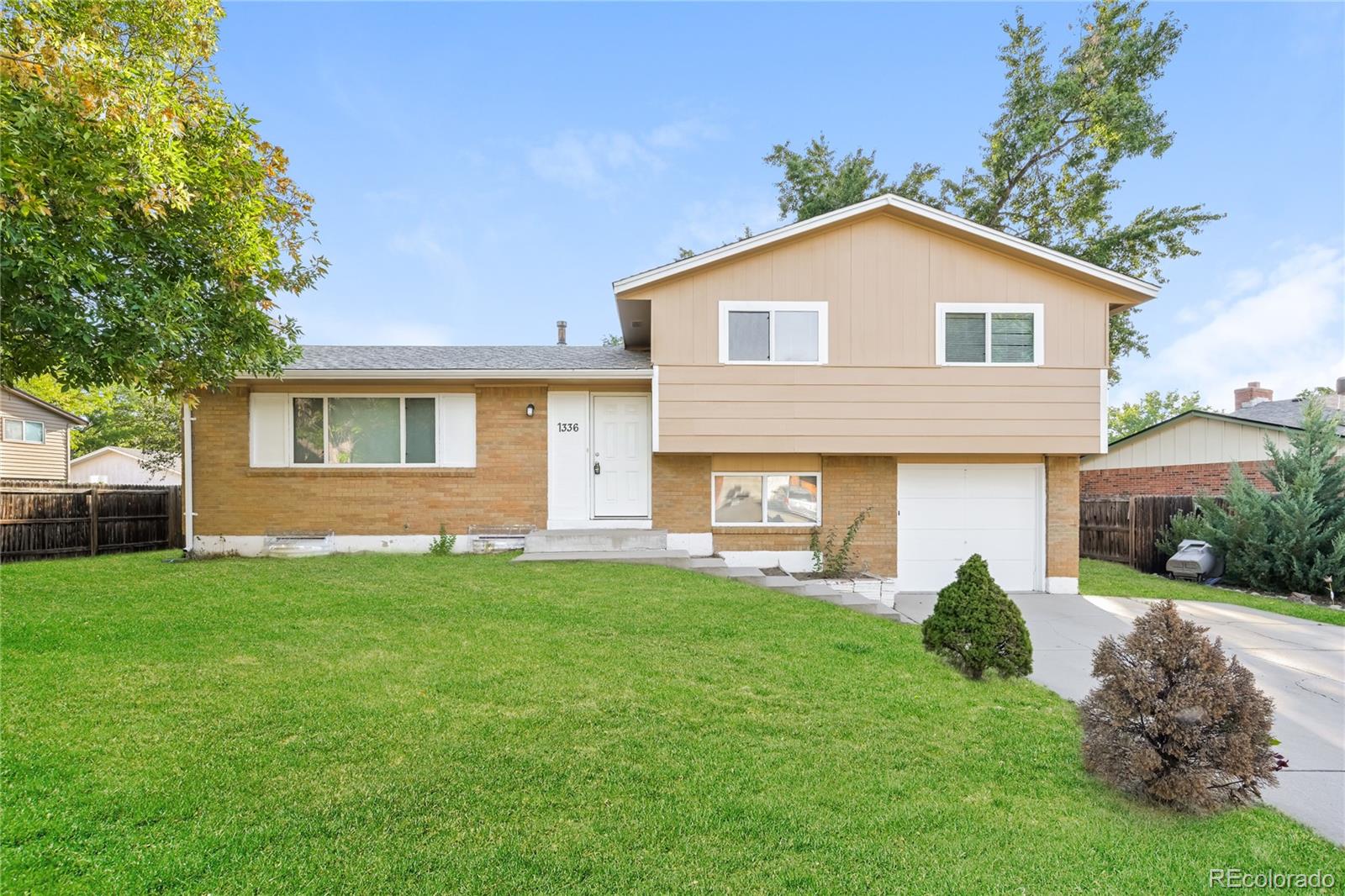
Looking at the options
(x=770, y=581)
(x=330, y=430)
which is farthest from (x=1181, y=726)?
(x=330, y=430)

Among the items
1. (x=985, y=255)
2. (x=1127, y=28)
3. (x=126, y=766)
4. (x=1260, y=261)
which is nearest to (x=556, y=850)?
(x=126, y=766)

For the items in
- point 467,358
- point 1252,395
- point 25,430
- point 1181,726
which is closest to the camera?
point 1181,726

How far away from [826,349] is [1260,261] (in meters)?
23.0

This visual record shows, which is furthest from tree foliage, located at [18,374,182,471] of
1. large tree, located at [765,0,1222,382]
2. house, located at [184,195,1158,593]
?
large tree, located at [765,0,1222,382]

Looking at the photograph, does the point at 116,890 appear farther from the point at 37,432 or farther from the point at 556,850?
the point at 37,432

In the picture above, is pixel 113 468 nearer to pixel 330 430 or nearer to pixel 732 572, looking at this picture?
pixel 330 430

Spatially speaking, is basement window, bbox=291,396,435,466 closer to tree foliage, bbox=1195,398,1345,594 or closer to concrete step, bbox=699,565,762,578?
concrete step, bbox=699,565,762,578

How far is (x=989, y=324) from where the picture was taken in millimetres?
9969

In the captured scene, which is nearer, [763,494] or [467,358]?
[763,494]

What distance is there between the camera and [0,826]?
2.72 metres

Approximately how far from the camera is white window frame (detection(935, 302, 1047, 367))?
390 inches

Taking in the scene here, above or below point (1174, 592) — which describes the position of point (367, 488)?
above

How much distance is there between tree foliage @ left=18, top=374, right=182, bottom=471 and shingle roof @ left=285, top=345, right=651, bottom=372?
26.0ft

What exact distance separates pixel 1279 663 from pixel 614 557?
8.15m
